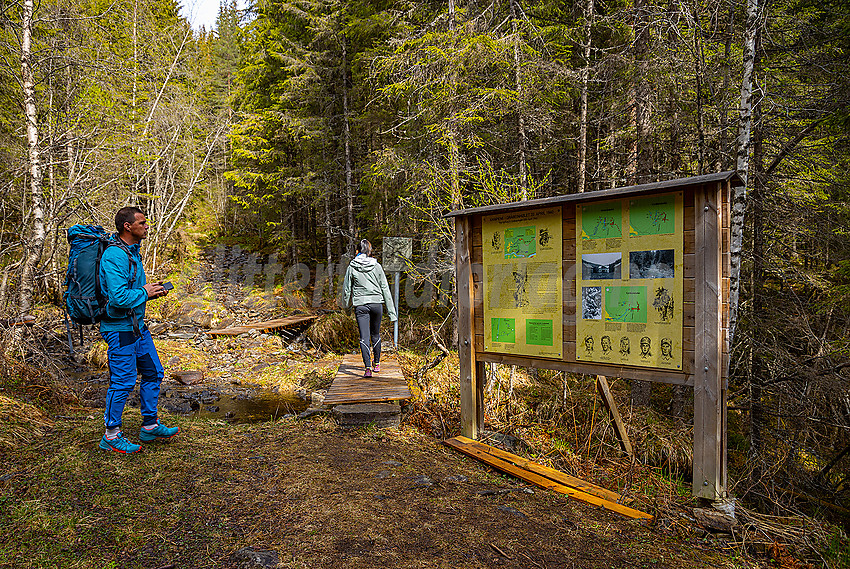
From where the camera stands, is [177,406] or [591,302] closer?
[591,302]

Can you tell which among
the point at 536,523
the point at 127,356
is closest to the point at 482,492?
the point at 536,523

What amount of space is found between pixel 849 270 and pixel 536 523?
597 centimetres

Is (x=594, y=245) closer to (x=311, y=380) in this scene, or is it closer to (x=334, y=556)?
(x=334, y=556)

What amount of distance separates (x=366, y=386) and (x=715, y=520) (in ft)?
13.5

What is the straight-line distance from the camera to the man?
12.7ft

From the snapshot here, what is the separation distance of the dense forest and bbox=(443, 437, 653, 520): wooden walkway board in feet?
7.80

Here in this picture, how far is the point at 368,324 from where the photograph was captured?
21.6 feet

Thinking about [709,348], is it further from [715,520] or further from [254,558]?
[254,558]

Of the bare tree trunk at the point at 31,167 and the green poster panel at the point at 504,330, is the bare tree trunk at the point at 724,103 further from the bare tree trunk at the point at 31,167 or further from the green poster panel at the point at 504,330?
the bare tree trunk at the point at 31,167

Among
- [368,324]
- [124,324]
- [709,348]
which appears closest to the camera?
[709,348]

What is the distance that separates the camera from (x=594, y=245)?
12.8 ft

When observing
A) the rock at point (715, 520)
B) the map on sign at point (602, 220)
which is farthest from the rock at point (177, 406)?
the rock at point (715, 520)

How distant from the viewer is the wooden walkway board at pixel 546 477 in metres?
3.53

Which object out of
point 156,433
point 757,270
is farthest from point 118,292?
point 757,270
